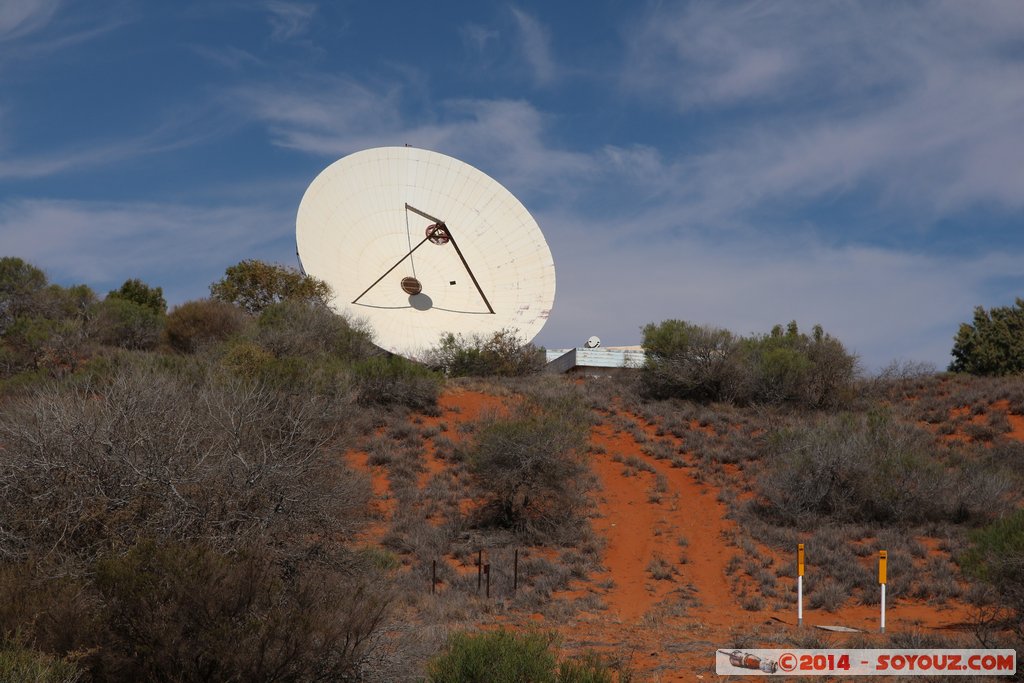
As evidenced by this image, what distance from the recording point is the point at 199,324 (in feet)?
135

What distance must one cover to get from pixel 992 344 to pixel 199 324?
3598 cm

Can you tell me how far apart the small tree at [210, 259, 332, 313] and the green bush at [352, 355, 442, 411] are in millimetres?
15570

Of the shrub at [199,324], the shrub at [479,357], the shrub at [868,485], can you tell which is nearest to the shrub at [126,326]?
the shrub at [199,324]

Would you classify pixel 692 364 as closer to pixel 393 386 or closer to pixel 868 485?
pixel 393 386

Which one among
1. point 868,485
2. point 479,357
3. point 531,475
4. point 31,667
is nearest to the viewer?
point 31,667

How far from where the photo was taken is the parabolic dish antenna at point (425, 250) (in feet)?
121

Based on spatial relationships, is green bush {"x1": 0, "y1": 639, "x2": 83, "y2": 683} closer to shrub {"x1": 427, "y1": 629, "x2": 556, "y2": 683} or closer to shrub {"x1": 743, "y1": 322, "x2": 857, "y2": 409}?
shrub {"x1": 427, "y1": 629, "x2": 556, "y2": 683}

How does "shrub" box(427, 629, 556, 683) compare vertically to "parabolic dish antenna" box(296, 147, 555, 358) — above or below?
below

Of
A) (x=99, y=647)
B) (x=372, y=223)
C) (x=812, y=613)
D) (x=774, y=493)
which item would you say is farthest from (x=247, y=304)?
(x=99, y=647)

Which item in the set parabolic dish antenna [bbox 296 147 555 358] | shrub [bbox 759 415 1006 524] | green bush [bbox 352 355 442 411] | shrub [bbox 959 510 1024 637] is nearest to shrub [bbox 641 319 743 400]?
parabolic dish antenna [bbox 296 147 555 358]

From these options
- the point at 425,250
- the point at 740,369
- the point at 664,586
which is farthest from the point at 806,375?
the point at 664,586

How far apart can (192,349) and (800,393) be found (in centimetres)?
2504

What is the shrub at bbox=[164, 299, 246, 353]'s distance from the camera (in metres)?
40.6

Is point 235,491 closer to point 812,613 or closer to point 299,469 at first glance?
point 299,469
